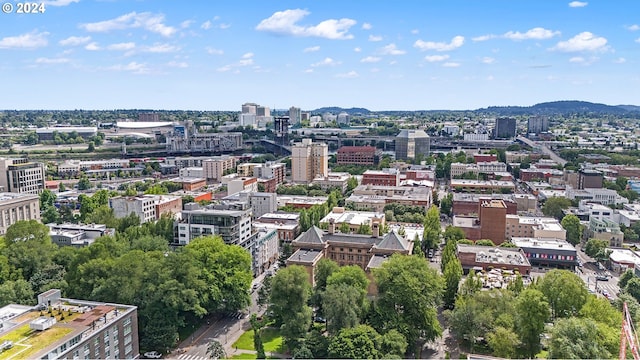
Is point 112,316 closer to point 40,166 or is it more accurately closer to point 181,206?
point 181,206

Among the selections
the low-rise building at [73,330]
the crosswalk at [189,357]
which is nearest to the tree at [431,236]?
the crosswalk at [189,357]

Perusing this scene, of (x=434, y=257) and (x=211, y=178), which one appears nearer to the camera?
(x=434, y=257)

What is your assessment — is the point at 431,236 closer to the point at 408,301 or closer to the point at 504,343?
the point at 408,301

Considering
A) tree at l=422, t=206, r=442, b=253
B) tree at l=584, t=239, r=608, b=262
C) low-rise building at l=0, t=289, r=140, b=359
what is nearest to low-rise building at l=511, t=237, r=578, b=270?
tree at l=584, t=239, r=608, b=262

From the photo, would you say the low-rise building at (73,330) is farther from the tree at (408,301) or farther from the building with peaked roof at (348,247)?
the building with peaked roof at (348,247)

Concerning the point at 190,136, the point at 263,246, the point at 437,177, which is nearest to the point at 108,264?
the point at 263,246

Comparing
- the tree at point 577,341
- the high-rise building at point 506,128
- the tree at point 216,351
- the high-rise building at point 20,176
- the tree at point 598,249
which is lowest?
the tree at point 216,351
